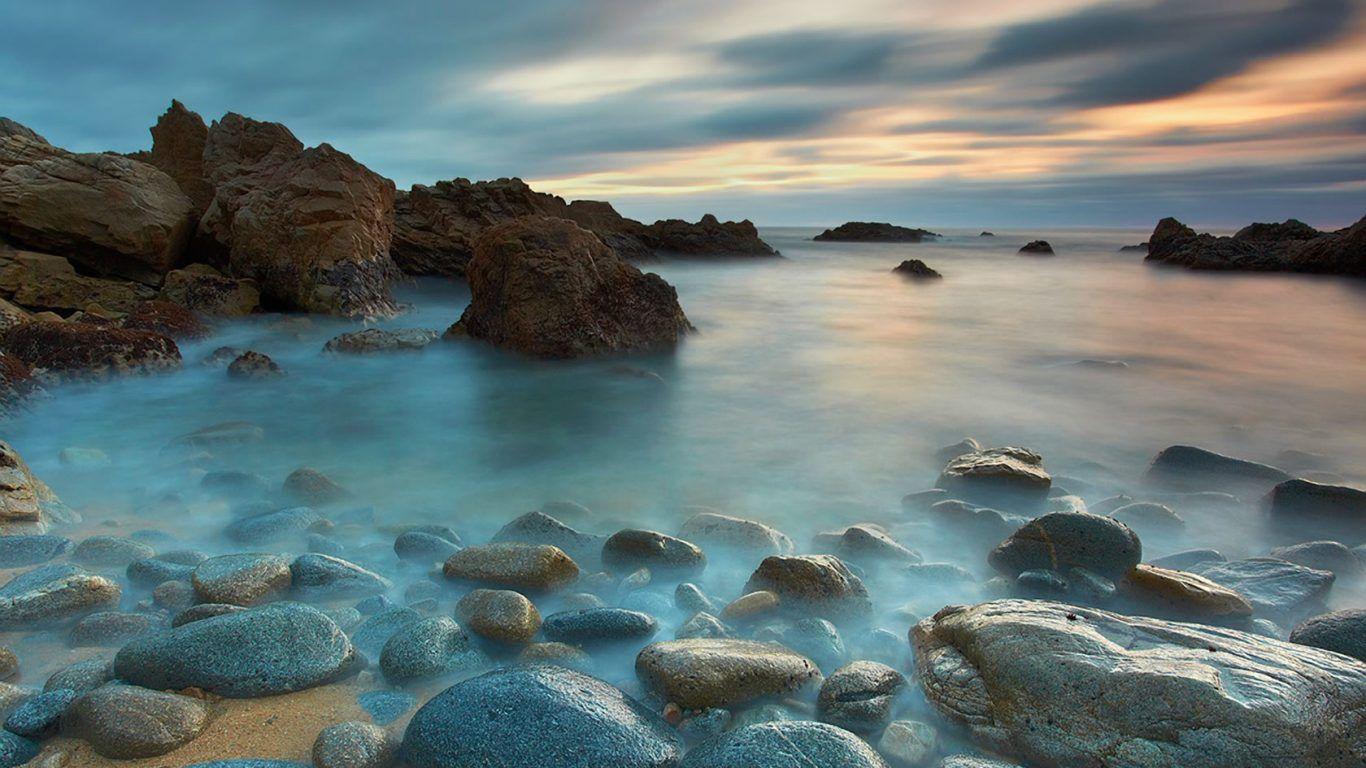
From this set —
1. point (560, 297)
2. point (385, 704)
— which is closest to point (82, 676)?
point (385, 704)

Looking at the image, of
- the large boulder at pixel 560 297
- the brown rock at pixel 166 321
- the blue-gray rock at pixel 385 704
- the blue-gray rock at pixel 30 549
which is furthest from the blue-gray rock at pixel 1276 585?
the brown rock at pixel 166 321

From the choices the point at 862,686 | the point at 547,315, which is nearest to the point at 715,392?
the point at 547,315

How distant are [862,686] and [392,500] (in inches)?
127

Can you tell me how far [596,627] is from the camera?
3.01 metres

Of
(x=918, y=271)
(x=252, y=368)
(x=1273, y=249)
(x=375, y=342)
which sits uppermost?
(x=1273, y=249)

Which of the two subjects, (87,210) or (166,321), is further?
(87,210)

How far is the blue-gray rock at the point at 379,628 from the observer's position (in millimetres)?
2908

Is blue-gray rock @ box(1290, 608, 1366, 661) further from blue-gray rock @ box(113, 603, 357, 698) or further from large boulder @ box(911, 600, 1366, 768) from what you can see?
blue-gray rock @ box(113, 603, 357, 698)

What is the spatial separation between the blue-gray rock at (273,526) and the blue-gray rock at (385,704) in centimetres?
165

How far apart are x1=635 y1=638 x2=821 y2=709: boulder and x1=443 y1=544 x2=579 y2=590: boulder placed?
2.65 ft

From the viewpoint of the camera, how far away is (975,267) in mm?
27938

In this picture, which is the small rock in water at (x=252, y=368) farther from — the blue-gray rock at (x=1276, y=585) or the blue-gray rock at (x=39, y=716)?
the blue-gray rock at (x=1276, y=585)

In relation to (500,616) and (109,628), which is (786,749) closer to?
(500,616)

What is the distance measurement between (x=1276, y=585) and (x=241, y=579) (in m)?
4.40
